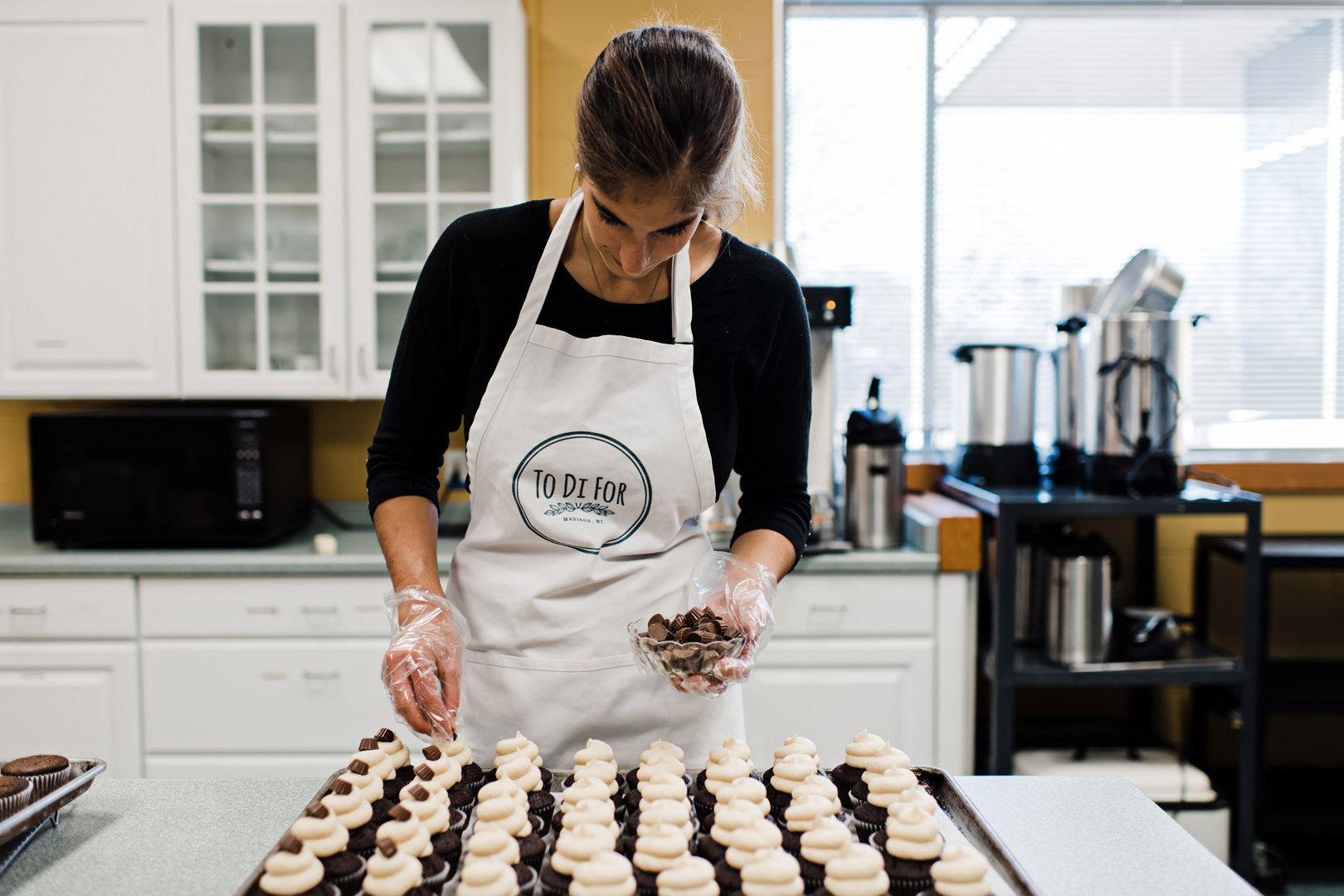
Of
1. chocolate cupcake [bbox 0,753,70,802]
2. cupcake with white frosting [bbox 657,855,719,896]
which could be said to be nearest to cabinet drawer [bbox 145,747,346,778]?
chocolate cupcake [bbox 0,753,70,802]

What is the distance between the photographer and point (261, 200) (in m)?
2.46

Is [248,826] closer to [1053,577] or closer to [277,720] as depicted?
[277,720]

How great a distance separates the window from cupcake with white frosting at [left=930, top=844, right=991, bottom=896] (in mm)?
2249

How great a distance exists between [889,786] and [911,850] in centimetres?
12

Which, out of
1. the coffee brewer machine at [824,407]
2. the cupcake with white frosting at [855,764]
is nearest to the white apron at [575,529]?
the cupcake with white frosting at [855,764]

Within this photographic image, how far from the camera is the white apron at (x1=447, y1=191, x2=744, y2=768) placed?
118cm

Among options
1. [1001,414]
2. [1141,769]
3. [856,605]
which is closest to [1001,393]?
[1001,414]

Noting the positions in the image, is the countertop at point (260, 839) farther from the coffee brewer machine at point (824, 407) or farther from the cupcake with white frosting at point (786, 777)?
the coffee brewer machine at point (824, 407)

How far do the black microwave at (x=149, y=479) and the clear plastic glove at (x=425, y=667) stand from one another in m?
1.47

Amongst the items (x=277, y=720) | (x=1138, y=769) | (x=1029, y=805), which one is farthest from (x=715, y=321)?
(x=1138, y=769)

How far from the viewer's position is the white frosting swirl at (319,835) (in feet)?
2.75

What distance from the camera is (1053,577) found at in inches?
89.7

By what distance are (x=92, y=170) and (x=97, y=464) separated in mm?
777

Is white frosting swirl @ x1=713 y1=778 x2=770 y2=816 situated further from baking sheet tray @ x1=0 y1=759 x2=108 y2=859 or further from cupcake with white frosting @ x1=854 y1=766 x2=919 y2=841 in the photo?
baking sheet tray @ x1=0 y1=759 x2=108 y2=859
